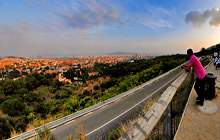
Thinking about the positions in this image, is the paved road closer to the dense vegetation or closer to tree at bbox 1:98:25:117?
the dense vegetation

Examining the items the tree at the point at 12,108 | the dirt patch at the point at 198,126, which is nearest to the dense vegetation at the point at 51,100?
the tree at the point at 12,108

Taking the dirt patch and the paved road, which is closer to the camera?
the dirt patch

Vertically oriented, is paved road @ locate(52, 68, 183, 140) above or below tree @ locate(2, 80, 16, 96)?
above

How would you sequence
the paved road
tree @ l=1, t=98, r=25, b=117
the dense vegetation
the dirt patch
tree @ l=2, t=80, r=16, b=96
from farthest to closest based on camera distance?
tree @ l=2, t=80, r=16, b=96, tree @ l=1, t=98, r=25, b=117, the dense vegetation, the paved road, the dirt patch

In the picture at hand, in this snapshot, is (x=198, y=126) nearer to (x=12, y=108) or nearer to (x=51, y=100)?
(x=12, y=108)

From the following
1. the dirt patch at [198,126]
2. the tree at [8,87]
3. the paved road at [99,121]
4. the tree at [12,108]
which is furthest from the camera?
the tree at [8,87]

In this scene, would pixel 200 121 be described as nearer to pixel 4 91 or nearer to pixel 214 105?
pixel 214 105

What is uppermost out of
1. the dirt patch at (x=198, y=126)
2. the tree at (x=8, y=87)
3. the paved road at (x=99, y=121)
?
the dirt patch at (x=198, y=126)

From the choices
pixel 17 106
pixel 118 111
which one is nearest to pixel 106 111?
pixel 118 111

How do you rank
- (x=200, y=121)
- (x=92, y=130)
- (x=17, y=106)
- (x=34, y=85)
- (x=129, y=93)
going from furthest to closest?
1. (x=34, y=85)
2. (x=17, y=106)
3. (x=129, y=93)
4. (x=92, y=130)
5. (x=200, y=121)

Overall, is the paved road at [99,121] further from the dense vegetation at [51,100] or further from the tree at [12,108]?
the tree at [12,108]

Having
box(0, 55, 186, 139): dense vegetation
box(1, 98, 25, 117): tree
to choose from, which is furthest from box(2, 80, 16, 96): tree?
box(1, 98, 25, 117): tree
